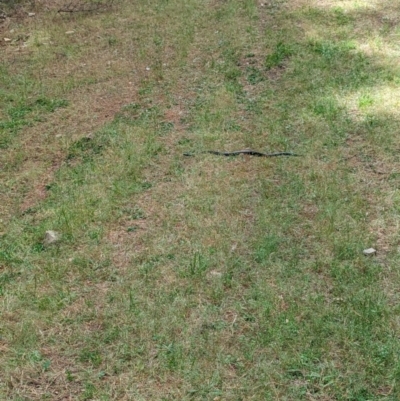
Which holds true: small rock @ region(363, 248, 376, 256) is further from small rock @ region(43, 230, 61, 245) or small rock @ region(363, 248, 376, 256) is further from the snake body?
small rock @ region(43, 230, 61, 245)

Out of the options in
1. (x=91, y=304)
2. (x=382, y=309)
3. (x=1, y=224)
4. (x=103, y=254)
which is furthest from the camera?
(x=1, y=224)

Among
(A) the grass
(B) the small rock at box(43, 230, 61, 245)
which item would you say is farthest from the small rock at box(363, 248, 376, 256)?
(B) the small rock at box(43, 230, 61, 245)

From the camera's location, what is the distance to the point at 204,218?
138 inches

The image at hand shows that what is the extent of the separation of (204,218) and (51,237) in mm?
981

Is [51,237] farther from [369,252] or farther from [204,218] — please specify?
[369,252]

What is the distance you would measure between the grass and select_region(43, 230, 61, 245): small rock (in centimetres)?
5

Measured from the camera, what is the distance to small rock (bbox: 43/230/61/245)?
11.0 feet

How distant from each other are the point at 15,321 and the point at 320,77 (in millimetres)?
3627

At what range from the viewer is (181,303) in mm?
2877

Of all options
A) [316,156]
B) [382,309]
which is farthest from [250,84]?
[382,309]

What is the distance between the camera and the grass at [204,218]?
2.54m

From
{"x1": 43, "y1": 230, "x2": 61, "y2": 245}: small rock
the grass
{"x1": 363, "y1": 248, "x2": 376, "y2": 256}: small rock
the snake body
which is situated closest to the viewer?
the grass

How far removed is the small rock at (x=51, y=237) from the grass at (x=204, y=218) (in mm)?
47

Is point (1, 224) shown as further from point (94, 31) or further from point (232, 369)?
point (94, 31)
